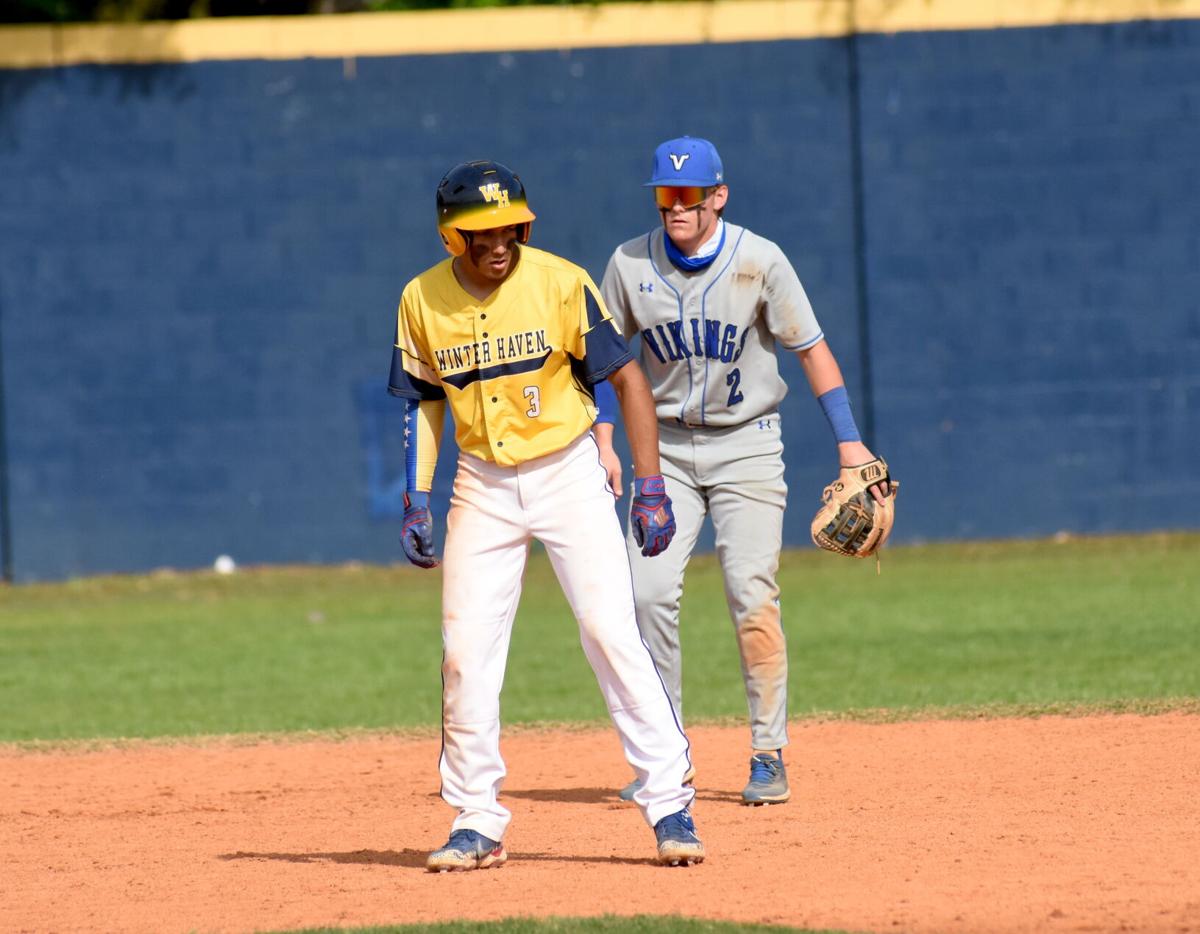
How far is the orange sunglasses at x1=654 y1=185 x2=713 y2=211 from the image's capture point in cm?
740

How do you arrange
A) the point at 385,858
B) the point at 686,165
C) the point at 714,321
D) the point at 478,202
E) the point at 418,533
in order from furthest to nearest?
the point at 714,321 < the point at 686,165 < the point at 385,858 < the point at 418,533 < the point at 478,202

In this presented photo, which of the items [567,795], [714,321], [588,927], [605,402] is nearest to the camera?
[588,927]

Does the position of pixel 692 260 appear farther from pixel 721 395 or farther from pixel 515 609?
pixel 515 609

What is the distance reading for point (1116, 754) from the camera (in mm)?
8039

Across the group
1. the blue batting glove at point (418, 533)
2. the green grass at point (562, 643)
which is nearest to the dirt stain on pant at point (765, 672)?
the blue batting glove at point (418, 533)

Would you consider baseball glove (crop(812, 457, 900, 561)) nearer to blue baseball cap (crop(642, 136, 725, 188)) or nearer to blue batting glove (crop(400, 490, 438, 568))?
blue baseball cap (crop(642, 136, 725, 188))

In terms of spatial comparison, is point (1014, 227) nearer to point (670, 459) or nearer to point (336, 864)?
point (670, 459)

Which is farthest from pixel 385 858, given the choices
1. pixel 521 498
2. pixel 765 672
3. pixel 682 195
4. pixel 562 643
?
pixel 562 643

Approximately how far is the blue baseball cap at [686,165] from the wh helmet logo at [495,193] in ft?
4.65

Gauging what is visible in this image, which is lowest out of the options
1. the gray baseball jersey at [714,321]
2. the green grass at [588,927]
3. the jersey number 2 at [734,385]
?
the green grass at [588,927]

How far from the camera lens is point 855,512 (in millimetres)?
7379

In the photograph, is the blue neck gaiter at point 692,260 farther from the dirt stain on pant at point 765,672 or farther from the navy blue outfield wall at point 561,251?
the navy blue outfield wall at point 561,251

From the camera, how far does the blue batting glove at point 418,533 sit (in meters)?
6.33

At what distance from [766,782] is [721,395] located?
1.48 metres
